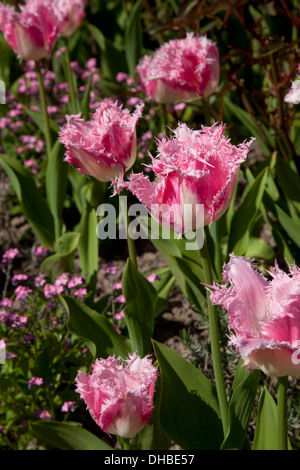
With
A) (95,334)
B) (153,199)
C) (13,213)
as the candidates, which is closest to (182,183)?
(153,199)

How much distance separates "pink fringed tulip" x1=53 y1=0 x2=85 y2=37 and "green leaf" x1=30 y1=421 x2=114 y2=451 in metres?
1.50

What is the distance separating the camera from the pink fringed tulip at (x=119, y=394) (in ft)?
3.65

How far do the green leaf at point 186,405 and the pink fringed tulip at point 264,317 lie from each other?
1.13ft

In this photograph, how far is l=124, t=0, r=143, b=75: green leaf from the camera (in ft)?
10.6

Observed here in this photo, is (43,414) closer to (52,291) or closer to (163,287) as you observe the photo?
(52,291)

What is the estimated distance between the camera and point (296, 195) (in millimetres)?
2008

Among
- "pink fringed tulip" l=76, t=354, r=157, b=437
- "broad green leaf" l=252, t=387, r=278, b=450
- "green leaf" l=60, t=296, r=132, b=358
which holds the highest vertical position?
"green leaf" l=60, t=296, r=132, b=358

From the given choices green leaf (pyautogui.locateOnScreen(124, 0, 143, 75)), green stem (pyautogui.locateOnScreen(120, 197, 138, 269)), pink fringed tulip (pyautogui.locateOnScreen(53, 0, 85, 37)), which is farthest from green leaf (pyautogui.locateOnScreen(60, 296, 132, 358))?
green leaf (pyautogui.locateOnScreen(124, 0, 143, 75))

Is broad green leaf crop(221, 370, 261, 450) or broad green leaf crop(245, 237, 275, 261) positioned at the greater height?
broad green leaf crop(245, 237, 275, 261)

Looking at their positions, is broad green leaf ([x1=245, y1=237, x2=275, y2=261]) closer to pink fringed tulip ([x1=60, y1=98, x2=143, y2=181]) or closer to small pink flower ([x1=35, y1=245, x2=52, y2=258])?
small pink flower ([x1=35, y1=245, x2=52, y2=258])

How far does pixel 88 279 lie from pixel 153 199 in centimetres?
105

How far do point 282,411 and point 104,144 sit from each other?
64 centimetres

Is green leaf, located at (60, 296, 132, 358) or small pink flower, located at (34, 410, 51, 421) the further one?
small pink flower, located at (34, 410, 51, 421)
